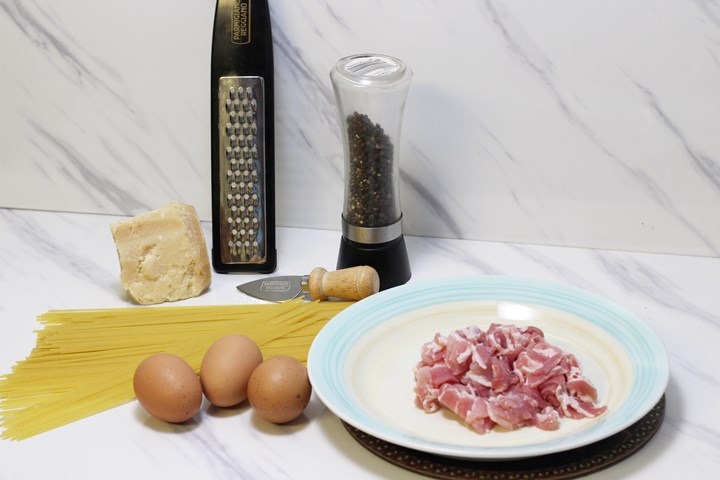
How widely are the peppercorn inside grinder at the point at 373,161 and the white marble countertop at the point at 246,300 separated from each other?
0.30ft

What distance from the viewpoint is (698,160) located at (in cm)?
147

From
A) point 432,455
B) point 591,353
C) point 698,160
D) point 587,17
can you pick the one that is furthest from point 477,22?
point 432,455

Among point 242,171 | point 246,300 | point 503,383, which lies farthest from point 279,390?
point 242,171

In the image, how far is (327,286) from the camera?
4.53ft

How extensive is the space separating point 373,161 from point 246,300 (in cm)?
27

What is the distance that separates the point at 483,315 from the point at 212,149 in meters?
0.49

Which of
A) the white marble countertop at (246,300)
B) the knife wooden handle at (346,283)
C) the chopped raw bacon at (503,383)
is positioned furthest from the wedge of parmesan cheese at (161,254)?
the chopped raw bacon at (503,383)

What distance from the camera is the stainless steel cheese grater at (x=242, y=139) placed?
145 cm

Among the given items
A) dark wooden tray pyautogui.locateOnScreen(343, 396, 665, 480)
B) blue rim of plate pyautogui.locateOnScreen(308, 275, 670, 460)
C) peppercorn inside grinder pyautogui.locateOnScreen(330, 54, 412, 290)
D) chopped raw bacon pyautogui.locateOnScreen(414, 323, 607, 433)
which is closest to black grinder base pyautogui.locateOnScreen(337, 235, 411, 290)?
peppercorn inside grinder pyautogui.locateOnScreen(330, 54, 412, 290)

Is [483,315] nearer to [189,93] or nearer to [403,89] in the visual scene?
[403,89]

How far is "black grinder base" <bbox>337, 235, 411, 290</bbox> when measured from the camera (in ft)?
4.71

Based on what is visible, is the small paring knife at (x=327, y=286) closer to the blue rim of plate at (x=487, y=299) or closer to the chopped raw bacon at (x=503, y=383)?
the blue rim of plate at (x=487, y=299)

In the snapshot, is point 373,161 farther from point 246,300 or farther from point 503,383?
point 503,383

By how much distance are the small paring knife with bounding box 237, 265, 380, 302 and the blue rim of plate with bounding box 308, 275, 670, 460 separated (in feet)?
0.26
